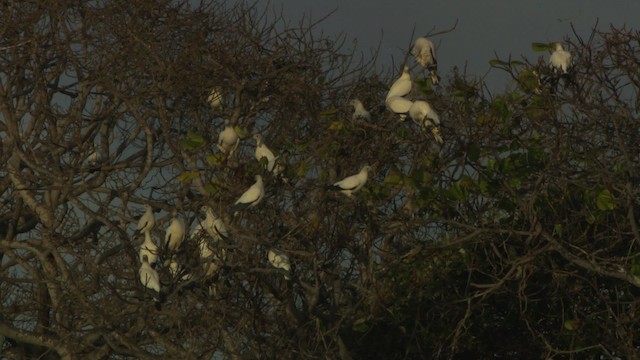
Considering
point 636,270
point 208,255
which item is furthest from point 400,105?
point 636,270

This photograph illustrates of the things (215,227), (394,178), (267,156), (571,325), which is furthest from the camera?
(571,325)

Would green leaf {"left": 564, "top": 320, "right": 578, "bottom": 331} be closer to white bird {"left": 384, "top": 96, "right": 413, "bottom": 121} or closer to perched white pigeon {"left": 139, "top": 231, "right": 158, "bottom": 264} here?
white bird {"left": 384, "top": 96, "right": 413, "bottom": 121}

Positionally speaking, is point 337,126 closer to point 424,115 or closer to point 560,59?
point 424,115

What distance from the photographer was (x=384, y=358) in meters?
12.7

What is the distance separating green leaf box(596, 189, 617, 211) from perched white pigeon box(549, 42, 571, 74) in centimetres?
108

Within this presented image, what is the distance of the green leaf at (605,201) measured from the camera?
973 centimetres

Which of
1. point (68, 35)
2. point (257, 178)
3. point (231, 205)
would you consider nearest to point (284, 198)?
point (231, 205)

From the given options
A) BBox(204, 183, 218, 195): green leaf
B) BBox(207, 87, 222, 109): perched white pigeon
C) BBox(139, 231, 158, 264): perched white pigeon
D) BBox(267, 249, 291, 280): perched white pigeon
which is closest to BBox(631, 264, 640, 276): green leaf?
BBox(267, 249, 291, 280): perched white pigeon

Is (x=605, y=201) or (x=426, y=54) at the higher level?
(x=426, y=54)

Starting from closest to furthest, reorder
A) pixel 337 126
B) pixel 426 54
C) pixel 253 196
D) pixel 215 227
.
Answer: pixel 253 196, pixel 215 227, pixel 337 126, pixel 426 54

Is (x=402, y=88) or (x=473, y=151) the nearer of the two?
(x=473, y=151)

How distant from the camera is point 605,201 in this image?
9.75 meters

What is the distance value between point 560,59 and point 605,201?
4.04 ft

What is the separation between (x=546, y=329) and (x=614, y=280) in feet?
4.08
